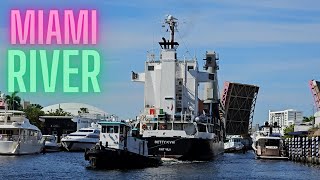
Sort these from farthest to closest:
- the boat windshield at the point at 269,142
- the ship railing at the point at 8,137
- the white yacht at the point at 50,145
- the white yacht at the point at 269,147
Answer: the white yacht at the point at 50,145, the ship railing at the point at 8,137, the white yacht at the point at 269,147, the boat windshield at the point at 269,142

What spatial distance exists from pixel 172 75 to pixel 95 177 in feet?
101

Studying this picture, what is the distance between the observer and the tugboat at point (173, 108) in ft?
235

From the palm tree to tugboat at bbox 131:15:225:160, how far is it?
84.9 metres

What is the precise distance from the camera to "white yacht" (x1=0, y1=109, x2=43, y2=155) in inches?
3332

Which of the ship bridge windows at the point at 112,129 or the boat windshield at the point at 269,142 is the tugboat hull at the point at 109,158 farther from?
the boat windshield at the point at 269,142

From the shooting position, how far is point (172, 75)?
7844cm

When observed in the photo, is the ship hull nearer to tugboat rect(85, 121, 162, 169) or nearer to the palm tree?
tugboat rect(85, 121, 162, 169)

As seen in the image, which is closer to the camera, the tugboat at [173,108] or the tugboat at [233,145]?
the tugboat at [173,108]

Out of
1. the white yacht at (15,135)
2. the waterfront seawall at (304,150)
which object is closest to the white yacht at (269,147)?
the waterfront seawall at (304,150)

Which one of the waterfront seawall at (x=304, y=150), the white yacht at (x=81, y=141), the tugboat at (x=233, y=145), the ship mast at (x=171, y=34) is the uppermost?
the ship mast at (x=171, y=34)

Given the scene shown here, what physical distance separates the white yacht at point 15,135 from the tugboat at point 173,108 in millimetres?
17339

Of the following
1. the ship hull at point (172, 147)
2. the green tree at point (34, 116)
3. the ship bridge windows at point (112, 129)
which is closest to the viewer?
the ship bridge windows at point (112, 129)

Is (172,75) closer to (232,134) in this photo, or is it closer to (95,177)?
(95,177)

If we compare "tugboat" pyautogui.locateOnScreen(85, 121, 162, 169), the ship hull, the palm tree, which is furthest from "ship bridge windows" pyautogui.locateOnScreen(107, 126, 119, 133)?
the palm tree
